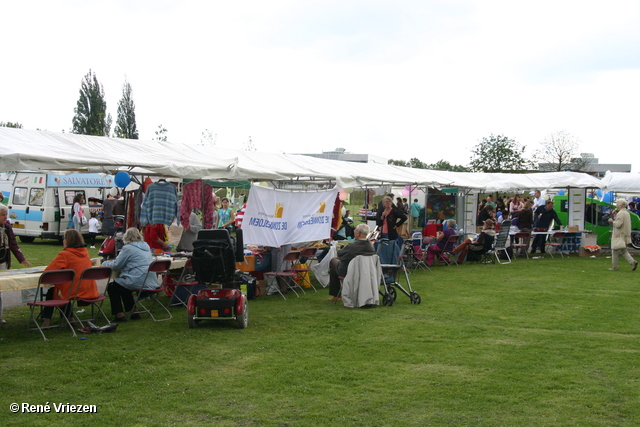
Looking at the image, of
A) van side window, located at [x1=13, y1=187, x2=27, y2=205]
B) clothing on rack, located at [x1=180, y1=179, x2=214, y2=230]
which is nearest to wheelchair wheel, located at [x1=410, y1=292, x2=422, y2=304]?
clothing on rack, located at [x1=180, y1=179, x2=214, y2=230]

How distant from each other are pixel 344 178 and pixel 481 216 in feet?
29.4

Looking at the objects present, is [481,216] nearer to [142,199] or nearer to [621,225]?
[621,225]

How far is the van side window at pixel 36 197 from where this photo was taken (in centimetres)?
1827

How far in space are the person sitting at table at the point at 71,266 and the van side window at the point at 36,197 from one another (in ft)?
38.3

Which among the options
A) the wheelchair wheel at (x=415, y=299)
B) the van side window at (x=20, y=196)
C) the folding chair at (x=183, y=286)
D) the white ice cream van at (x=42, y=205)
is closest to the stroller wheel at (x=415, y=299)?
the wheelchair wheel at (x=415, y=299)

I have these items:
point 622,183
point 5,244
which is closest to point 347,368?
point 5,244

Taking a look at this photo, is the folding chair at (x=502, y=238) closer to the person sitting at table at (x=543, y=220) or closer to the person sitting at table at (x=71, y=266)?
the person sitting at table at (x=543, y=220)

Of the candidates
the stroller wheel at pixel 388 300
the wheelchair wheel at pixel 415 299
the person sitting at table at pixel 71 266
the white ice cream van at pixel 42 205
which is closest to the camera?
the person sitting at table at pixel 71 266

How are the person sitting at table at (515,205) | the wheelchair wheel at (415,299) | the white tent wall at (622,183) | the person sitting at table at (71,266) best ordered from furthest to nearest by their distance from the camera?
the person sitting at table at (515,205) < the white tent wall at (622,183) < the wheelchair wheel at (415,299) < the person sitting at table at (71,266)

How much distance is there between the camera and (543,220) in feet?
61.7

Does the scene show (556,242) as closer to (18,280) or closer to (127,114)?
(18,280)

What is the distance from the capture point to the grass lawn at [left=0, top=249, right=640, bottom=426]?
4.80m

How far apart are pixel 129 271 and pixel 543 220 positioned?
46.3ft

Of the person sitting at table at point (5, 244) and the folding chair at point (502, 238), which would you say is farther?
the folding chair at point (502, 238)
